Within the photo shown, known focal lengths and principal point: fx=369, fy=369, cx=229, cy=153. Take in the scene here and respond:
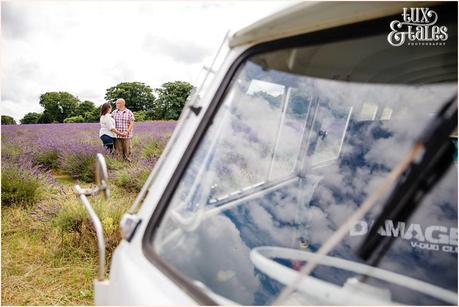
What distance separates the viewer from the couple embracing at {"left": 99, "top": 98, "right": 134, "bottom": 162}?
6785 millimetres

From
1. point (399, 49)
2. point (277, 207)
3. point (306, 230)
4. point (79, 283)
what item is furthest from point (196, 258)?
point (79, 283)

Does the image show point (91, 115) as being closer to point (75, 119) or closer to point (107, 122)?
point (75, 119)

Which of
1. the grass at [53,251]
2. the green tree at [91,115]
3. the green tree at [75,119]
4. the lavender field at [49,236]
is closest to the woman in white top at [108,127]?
the lavender field at [49,236]

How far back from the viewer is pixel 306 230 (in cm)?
159

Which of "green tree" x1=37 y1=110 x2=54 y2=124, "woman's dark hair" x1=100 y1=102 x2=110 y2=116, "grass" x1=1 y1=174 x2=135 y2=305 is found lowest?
"grass" x1=1 y1=174 x2=135 y2=305

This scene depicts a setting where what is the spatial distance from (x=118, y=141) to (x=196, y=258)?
260 inches

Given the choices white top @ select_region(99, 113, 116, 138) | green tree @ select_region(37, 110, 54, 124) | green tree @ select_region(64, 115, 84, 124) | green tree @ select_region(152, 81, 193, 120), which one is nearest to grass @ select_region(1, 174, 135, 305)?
white top @ select_region(99, 113, 116, 138)

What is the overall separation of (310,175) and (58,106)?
33.0 meters

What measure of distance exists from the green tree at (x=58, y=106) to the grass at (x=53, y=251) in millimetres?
25801

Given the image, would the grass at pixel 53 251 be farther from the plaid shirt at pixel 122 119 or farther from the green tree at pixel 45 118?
the green tree at pixel 45 118

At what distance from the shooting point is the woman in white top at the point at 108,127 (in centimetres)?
671

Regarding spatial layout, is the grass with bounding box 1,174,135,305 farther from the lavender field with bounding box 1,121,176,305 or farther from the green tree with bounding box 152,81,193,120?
the green tree with bounding box 152,81,193,120

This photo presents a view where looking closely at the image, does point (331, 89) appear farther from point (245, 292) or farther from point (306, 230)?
point (245, 292)

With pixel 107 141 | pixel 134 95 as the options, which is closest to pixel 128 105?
pixel 134 95
